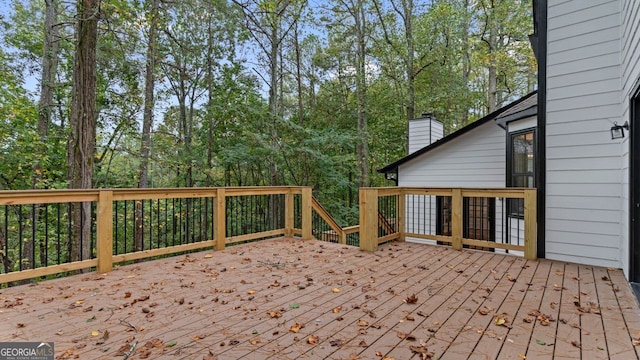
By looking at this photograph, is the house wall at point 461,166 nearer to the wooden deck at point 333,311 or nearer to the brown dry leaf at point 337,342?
the wooden deck at point 333,311

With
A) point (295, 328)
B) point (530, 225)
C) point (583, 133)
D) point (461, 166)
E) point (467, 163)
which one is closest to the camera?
point (295, 328)

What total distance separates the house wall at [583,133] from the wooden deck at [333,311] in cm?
42

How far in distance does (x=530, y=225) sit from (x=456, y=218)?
95 cm

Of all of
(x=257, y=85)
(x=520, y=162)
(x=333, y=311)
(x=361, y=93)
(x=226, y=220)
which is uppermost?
(x=257, y=85)

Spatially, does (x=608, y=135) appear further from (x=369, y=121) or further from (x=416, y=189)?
(x=369, y=121)

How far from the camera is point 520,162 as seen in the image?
212 inches

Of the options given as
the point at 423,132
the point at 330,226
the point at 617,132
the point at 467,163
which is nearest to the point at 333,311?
the point at 617,132

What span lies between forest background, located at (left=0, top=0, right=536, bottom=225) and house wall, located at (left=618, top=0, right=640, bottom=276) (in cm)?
716

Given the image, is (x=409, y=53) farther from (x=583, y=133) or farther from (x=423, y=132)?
(x=583, y=133)

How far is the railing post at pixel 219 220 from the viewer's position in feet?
15.7

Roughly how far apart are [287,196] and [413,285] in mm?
3173

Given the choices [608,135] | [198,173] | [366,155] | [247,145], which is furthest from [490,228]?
[198,173]

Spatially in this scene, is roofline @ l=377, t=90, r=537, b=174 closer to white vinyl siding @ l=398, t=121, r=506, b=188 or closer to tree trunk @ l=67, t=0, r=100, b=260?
white vinyl siding @ l=398, t=121, r=506, b=188

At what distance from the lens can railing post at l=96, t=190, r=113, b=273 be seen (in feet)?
11.7
